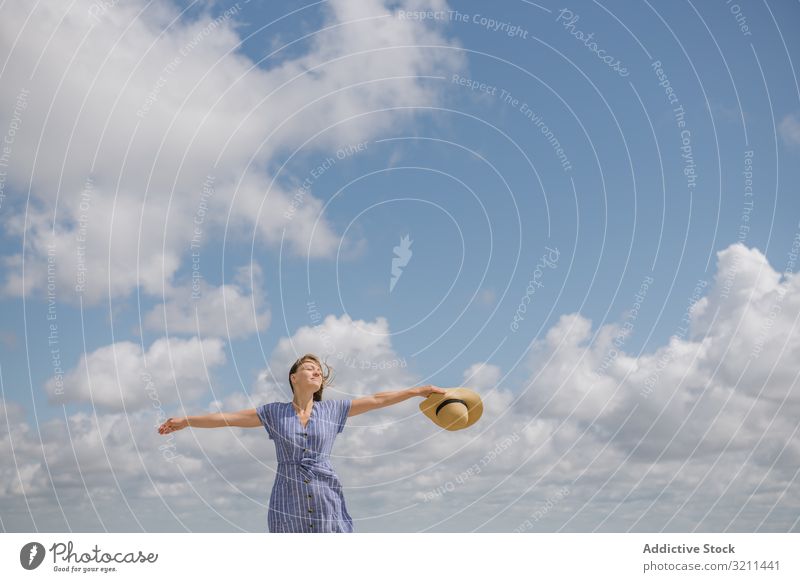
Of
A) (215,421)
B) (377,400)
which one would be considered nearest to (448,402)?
(377,400)

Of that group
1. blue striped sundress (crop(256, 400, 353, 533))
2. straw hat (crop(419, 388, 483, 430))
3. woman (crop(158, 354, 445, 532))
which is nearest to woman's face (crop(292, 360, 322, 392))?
woman (crop(158, 354, 445, 532))

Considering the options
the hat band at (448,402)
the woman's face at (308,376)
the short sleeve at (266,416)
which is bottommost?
the short sleeve at (266,416)

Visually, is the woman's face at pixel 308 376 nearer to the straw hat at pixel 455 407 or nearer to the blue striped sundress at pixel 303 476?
the blue striped sundress at pixel 303 476

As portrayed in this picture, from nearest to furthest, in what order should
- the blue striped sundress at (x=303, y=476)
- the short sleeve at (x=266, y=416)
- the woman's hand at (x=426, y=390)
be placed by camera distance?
1. the blue striped sundress at (x=303, y=476)
2. the short sleeve at (x=266, y=416)
3. the woman's hand at (x=426, y=390)

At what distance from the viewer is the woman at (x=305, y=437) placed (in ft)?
57.0

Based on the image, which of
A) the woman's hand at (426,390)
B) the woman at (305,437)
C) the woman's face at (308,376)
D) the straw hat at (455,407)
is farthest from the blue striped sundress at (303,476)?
the straw hat at (455,407)

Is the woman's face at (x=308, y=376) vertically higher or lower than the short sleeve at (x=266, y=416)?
higher

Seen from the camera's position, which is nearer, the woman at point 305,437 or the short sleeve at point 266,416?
the woman at point 305,437

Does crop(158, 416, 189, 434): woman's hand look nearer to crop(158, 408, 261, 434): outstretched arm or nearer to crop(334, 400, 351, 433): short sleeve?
crop(158, 408, 261, 434): outstretched arm

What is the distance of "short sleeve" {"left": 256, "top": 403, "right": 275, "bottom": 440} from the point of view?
18.0 m

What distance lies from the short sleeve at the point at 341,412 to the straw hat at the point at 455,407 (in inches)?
70.4

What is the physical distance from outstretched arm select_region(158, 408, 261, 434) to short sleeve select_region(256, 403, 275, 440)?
87 millimetres
